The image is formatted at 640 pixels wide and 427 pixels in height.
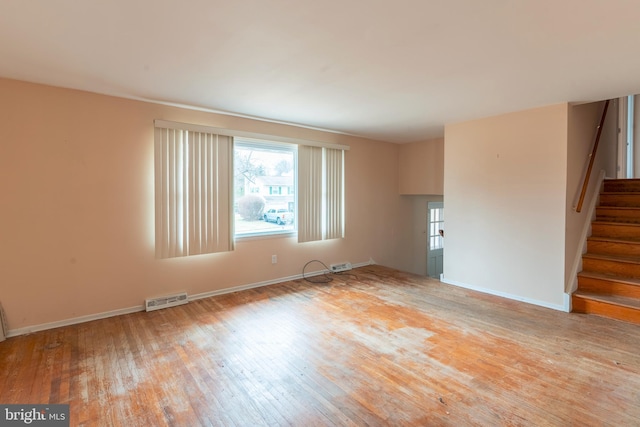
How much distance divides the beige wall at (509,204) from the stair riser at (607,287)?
34 cm

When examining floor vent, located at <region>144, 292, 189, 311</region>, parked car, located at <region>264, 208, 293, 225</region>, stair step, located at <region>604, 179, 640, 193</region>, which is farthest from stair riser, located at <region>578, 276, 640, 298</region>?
floor vent, located at <region>144, 292, 189, 311</region>

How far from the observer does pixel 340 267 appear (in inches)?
209

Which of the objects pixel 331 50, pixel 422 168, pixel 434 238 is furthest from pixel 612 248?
pixel 331 50

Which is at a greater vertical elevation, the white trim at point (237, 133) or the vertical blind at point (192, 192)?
the white trim at point (237, 133)

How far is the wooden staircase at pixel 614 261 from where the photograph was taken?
3.33 metres

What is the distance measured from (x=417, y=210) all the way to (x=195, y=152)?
15.3 feet

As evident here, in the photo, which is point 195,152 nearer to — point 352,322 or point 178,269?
point 178,269

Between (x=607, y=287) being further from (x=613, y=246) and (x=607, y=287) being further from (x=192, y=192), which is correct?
(x=192, y=192)

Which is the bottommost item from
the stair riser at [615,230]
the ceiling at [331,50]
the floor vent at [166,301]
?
the floor vent at [166,301]

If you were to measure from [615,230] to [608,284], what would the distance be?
90 cm

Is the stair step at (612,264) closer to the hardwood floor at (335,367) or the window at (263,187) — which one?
the hardwood floor at (335,367)

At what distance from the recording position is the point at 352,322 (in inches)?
127

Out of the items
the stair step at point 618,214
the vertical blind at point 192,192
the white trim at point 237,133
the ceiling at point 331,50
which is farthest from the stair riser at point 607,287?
the vertical blind at point 192,192

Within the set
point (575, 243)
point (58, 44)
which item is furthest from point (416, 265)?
point (58, 44)
